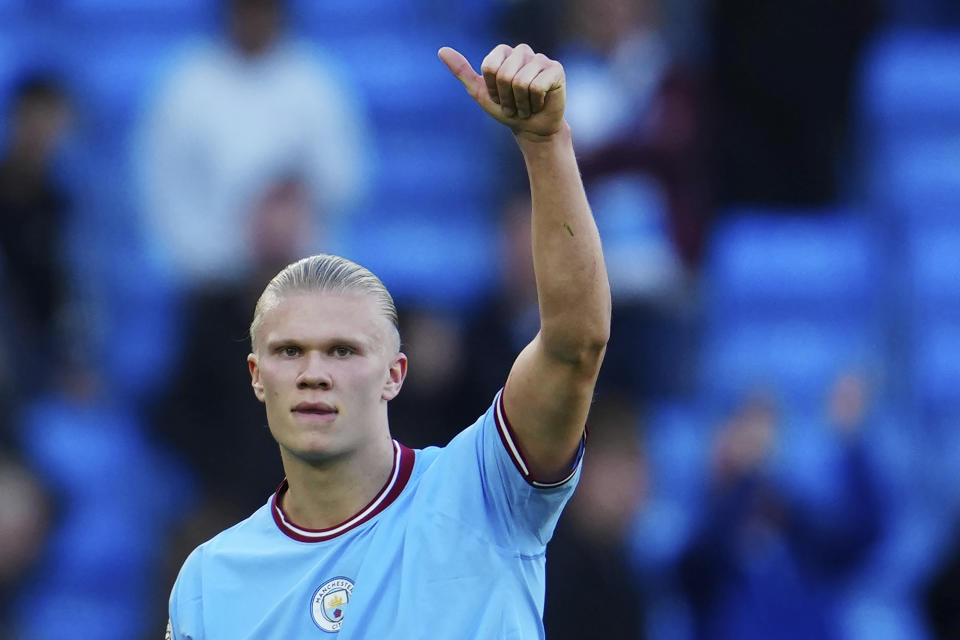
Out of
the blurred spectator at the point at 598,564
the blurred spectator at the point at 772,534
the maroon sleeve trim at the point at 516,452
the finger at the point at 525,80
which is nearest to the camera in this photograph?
the finger at the point at 525,80

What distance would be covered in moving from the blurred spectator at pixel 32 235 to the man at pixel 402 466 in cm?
447

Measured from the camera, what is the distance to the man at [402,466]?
9.91 feet

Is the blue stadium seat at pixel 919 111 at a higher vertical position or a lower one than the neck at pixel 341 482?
higher

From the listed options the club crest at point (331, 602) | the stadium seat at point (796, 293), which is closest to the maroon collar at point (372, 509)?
the club crest at point (331, 602)

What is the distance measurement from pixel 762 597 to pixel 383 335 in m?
3.63

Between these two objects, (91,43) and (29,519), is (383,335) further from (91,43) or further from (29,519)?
(91,43)

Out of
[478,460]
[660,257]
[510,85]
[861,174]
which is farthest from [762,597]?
[510,85]

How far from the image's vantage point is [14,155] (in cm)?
768

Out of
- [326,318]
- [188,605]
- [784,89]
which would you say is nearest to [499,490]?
[326,318]

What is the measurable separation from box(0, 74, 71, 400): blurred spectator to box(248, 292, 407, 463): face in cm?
454

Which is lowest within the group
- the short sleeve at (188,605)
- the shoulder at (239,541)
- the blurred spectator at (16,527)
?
the blurred spectator at (16,527)

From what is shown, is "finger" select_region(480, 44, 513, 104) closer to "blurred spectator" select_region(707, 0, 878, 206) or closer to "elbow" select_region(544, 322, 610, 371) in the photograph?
"elbow" select_region(544, 322, 610, 371)

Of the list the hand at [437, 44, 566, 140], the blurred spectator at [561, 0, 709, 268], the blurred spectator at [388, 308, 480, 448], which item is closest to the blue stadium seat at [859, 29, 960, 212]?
the blurred spectator at [561, 0, 709, 268]

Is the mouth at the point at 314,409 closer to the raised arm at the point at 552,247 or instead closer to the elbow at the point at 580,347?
the raised arm at the point at 552,247
